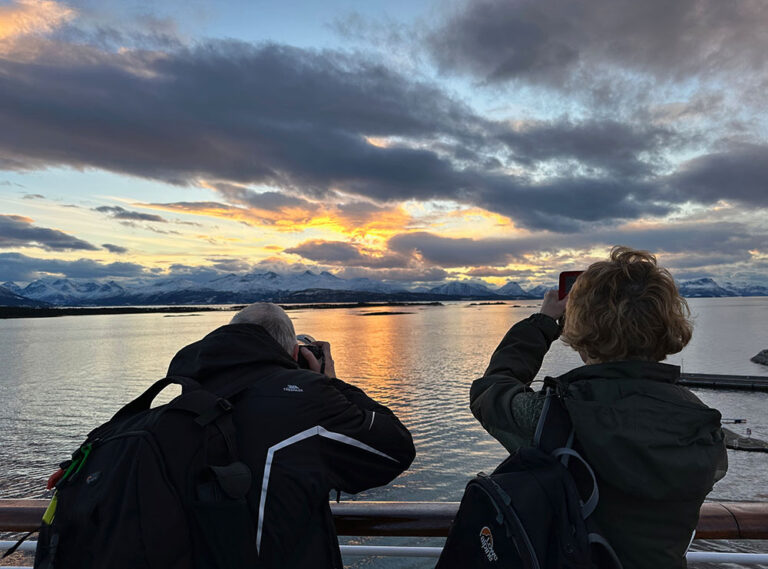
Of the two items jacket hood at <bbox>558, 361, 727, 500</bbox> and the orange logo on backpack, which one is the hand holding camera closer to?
the orange logo on backpack

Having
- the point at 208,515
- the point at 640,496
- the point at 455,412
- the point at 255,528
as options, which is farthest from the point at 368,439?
the point at 455,412

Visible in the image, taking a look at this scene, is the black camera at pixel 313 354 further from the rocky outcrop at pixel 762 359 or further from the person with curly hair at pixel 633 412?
the rocky outcrop at pixel 762 359

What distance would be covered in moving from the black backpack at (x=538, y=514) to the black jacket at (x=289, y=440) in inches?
20.6

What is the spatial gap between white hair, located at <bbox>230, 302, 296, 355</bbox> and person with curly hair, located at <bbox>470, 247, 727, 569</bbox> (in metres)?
0.93

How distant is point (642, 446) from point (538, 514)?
15.0 inches

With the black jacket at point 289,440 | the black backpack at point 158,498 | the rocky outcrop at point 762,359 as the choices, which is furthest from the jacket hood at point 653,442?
the rocky outcrop at point 762,359

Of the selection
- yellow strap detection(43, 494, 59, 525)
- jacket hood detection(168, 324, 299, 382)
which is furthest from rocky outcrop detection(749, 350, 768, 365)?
yellow strap detection(43, 494, 59, 525)

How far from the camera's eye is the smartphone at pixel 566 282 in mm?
2256

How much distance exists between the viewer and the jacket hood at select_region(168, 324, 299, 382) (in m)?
1.91

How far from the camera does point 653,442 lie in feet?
4.77

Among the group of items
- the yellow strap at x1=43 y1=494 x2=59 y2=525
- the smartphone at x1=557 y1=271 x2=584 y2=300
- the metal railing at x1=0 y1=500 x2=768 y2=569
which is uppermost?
the smartphone at x1=557 y1=271 x2=584 y2=300

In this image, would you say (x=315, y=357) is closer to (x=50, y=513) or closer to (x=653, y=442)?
(x=50, y=513)

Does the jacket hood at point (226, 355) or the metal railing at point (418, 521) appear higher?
the jacket hood at point (226, 355)

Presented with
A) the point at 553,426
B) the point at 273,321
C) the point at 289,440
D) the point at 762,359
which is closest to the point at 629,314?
the point at 553,426
